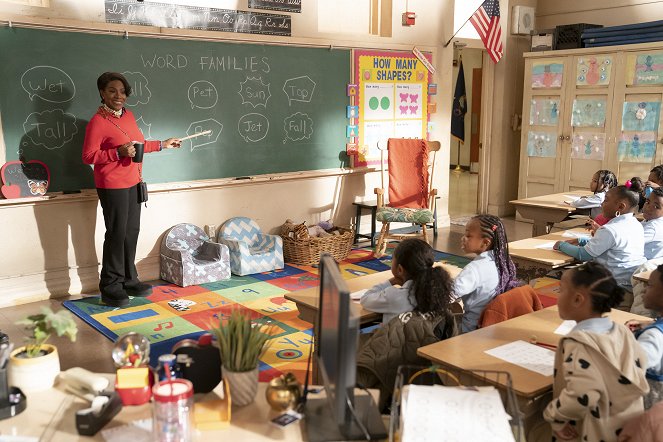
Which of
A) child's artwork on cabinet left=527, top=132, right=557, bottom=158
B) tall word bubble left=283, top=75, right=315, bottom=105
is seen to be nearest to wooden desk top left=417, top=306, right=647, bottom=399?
tall word bubble left=283, top=75, right=315, bottom=105

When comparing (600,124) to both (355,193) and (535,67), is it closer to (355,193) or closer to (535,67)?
(535,67)

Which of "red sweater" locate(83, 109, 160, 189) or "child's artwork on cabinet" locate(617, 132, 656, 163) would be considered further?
"child's artwork on cabinet" locate(617, 132, 656, 163)

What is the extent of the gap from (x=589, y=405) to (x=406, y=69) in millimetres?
5528

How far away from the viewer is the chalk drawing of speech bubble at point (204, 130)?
17.9 ft

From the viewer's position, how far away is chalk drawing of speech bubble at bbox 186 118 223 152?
545 cm

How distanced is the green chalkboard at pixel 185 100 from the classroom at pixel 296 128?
0.04 feet

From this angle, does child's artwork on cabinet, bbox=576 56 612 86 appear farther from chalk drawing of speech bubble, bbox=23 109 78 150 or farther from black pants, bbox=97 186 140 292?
chalk drawing of speech bubble, bbox=23 109 78 150

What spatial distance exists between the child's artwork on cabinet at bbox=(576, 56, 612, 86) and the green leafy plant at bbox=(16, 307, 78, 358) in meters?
6.76

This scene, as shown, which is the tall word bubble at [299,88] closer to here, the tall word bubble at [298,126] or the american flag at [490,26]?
the tall word bubble at [298,126]

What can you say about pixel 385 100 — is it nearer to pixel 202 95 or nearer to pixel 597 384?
pixel 202 95

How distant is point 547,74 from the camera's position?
25.2 ft

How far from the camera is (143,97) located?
5129 mm

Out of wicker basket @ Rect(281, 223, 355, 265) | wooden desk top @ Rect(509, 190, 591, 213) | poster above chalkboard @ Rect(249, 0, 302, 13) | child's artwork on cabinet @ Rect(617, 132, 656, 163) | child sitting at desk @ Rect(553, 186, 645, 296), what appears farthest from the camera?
child's artwork on cabinet @ Rect(617, 132, 656, 163)

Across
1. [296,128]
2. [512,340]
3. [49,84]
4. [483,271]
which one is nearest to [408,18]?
[296,128]
